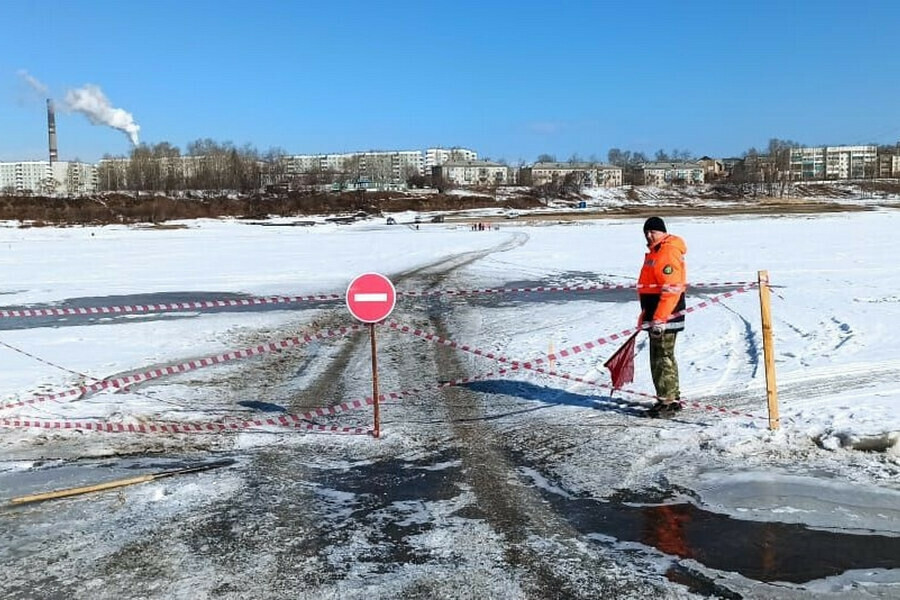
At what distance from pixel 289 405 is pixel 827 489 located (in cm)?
546

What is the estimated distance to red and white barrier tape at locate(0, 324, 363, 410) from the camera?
8953 millimetres

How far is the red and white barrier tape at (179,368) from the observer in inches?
352

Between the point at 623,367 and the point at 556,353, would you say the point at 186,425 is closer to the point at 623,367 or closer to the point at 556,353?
the point at 623,367

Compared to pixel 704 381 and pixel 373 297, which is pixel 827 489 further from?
pixel 373 297

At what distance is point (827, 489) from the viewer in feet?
18.0

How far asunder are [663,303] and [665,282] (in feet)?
0.76

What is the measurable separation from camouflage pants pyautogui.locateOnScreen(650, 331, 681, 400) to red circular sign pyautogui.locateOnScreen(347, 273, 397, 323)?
2.63 metres

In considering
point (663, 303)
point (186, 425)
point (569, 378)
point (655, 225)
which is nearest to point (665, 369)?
point (663, 303)

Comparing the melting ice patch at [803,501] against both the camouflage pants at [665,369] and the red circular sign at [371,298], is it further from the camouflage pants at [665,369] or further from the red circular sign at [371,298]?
the red circular sign at [371,298]

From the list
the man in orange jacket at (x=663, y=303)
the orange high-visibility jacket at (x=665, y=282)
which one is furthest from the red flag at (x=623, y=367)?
the orange high-visibility jacket at (x=665, y=282)

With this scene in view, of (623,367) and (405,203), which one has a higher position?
(405,203)

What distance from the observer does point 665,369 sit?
25.1ft

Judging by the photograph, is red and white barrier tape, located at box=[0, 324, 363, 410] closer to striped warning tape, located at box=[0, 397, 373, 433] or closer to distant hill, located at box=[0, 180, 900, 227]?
striped warning tape, located at box=[0, 397, 373, 433]

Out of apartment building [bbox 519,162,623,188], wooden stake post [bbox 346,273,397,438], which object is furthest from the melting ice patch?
apartment building [bbox 519,162,623,188]
